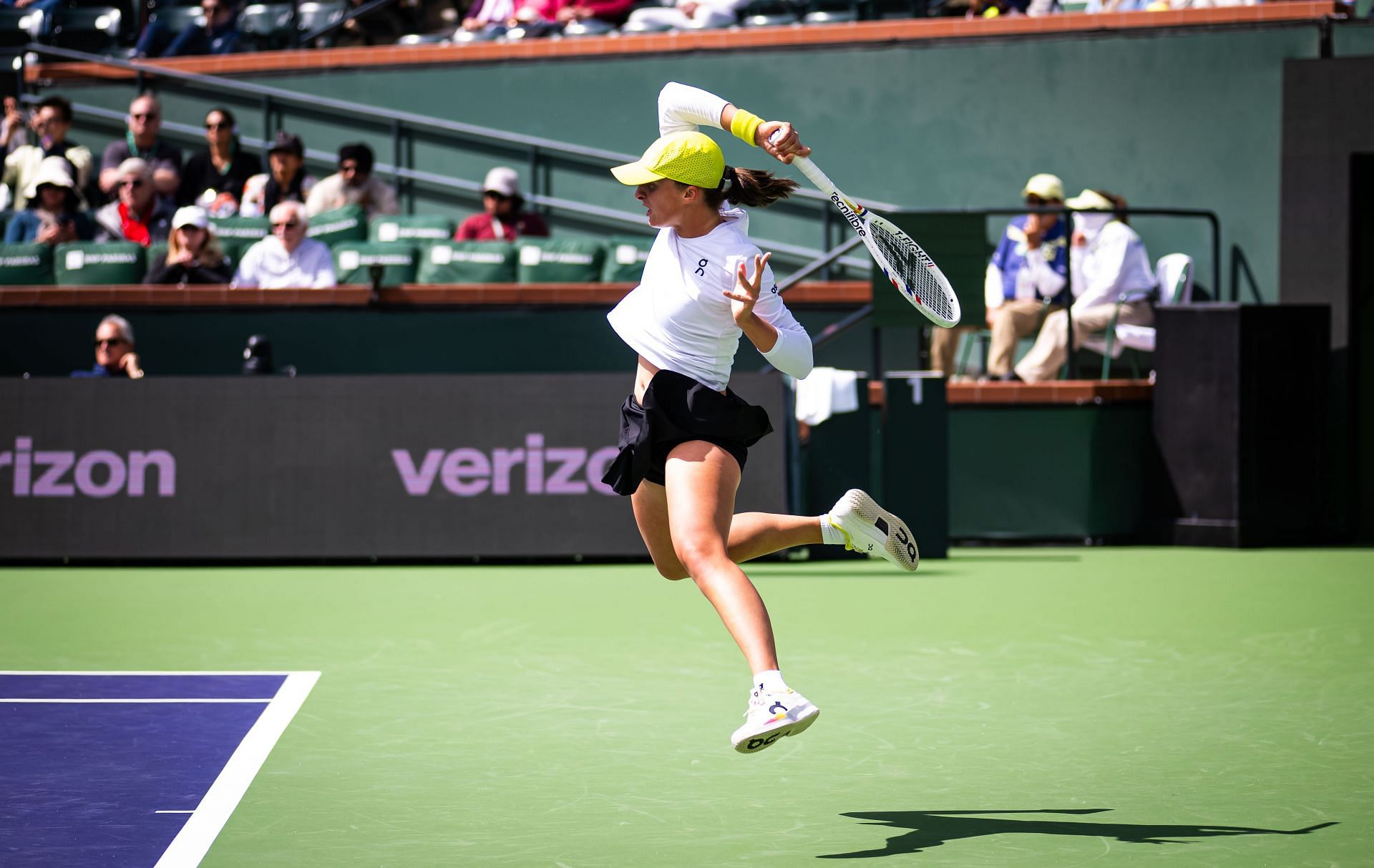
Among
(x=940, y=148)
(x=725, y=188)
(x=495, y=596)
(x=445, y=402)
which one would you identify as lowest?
(x=495, y=596)

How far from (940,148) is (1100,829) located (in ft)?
35.7

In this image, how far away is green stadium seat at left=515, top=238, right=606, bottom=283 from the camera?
13148 millimetres

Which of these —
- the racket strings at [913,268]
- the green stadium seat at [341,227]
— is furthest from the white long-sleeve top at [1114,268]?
the racket strings at [913,268]

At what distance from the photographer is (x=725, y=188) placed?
5.39m

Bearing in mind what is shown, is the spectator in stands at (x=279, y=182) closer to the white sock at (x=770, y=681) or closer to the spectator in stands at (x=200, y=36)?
the spectator in stands at (x=200, y=36)

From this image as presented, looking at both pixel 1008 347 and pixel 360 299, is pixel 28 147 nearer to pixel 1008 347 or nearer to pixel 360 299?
pixel 360 299

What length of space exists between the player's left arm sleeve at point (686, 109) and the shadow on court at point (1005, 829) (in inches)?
80.0

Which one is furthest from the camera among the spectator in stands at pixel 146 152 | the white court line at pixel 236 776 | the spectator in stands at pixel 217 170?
the spectator in stands at pixel 217 170

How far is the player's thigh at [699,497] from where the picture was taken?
4932mm

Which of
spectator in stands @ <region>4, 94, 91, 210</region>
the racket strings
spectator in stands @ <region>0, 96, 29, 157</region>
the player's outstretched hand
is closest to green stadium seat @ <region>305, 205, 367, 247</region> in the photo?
spectator in stands @ <region>4, 94, 91, 210</region>

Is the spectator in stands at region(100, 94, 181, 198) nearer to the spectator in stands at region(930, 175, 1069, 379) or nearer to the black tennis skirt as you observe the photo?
the spectator in stands at region(930, 175, 1069, 379)

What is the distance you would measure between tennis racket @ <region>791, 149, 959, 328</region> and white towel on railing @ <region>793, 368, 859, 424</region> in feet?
18.0

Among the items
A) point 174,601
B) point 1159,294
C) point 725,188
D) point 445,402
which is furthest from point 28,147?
point 725,188

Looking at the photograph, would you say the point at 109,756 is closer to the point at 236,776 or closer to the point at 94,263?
the point at 236,776
